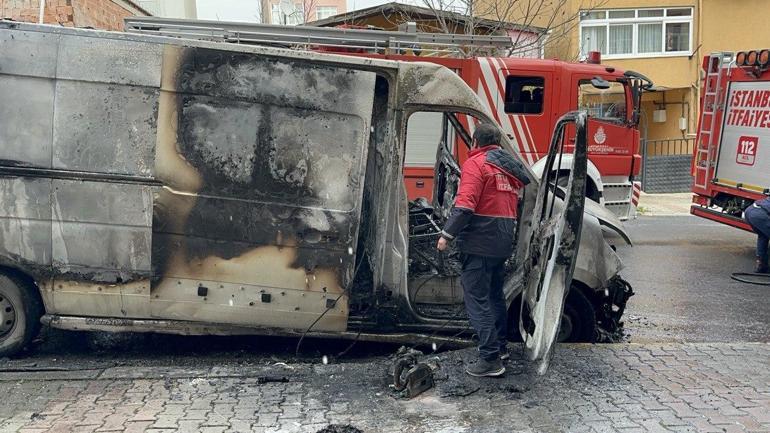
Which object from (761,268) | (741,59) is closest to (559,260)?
(761,268)

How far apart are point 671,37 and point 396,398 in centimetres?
1998

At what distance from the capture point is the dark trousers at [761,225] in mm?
8461

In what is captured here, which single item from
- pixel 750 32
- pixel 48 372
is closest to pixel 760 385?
pixel 48 372

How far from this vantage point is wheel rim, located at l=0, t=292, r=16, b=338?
496 cm

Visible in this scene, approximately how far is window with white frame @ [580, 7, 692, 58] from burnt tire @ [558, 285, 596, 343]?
17.0 m

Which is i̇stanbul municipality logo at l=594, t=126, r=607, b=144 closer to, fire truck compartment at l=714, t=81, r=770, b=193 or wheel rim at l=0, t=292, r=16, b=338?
fire truck compartment at l=714, t=81, r=770, b=193

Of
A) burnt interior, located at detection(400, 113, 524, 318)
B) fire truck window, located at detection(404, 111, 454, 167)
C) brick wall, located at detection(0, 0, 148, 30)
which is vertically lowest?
burnt interior, located at detection(400, 113, 524, 318)

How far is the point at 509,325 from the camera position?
5508mm

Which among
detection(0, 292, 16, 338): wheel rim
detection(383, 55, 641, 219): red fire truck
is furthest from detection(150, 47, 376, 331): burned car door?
detection(383, 55, 641, 219): red fire truck

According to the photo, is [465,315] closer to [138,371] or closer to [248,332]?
[248,332]

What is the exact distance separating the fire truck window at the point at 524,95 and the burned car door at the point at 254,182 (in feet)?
18.9

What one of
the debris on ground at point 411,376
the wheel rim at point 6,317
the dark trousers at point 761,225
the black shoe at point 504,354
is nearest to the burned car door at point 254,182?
the debris on ground at point 411,376

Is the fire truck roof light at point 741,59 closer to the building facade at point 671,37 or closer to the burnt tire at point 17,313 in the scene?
the burnt tire at point 17,313

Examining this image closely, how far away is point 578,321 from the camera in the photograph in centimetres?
546
